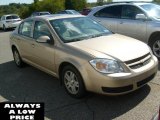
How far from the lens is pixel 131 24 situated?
7879 mm

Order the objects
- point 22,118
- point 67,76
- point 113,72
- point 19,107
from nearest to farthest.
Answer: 1. point 22,118
2. point 19,107
3. point 113,72
4. point 67,76

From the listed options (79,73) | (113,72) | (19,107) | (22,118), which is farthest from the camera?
(79,73)

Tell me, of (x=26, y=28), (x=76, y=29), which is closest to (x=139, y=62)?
(x=76, y=29)

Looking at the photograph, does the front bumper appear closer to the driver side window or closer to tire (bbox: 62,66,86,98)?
tire (bbox: 62,66,86,98)

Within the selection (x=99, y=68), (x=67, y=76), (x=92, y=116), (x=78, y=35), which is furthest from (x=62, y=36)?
(x=92, y=116)

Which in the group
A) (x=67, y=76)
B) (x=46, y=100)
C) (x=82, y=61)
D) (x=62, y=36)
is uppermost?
(x=62, y=36)

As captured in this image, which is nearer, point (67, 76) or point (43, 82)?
point (67, 76)

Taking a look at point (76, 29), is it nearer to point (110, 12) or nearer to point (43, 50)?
point (43, 50)

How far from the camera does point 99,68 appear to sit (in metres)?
4.42

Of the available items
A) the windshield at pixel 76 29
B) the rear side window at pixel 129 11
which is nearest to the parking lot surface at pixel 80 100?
the windshield at pixel 76 29

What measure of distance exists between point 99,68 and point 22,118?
148 cm

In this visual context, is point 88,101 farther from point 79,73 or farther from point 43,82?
point 43,82

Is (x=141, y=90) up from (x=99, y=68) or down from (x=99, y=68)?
down

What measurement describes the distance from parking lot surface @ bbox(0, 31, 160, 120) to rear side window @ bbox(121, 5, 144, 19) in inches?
108
